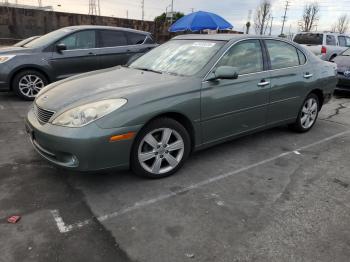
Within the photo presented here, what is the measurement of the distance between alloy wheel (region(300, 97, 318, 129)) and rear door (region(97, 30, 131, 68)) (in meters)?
4.53

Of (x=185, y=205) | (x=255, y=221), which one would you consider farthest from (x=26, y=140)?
(x=255, y=221)

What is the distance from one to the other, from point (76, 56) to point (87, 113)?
4.70 metres

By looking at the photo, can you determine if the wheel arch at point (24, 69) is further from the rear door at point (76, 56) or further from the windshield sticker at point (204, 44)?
the windshield sticker at point (204, 44)

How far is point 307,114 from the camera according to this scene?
213 inches

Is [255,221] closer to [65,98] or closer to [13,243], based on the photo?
[13,243]

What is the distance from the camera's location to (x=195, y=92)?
3.67 m

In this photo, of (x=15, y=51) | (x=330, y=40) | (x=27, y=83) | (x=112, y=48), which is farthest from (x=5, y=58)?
(x=330, y=40)

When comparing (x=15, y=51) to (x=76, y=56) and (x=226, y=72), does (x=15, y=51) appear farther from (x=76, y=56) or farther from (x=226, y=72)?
(x=226, y=72)

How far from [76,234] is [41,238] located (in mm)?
267

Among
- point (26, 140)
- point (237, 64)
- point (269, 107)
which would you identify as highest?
point (237, 64)

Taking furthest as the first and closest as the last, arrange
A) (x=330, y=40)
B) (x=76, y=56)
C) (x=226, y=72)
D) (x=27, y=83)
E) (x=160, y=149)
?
(x=330, y=40), (x=76, y=56), (x=27, y=83), (x=226, y=72), (x=160, y=149)

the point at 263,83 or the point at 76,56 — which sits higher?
the point at 263,83

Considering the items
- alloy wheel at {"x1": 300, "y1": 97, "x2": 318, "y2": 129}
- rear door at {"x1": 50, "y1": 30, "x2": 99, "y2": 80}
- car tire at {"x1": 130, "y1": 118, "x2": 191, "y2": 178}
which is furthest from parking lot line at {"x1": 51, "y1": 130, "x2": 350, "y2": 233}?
rear door at {"x1": 50, "y1": 30, "x2": 99, "y2": 80}

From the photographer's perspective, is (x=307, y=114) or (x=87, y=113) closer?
(x=87, y=113)
